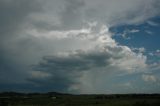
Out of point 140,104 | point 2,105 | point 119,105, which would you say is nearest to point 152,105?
point 140,104

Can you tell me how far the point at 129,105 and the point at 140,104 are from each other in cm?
660

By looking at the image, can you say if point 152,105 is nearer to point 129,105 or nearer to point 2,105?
point 129,105

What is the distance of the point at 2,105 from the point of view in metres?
151

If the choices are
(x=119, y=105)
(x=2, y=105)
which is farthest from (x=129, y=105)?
(x=2, y=105)

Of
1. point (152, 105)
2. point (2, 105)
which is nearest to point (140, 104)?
point (152, 105)

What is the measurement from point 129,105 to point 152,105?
37.2 feet

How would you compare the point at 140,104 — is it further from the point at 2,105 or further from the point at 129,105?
the point at 2,105

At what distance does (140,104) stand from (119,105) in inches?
429

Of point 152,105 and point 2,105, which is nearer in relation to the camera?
point 152,105

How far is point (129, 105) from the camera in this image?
14025cm

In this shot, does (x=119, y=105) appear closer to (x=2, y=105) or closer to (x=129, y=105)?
(x=129, y=105)

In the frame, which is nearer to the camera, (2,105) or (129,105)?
(129,105)
